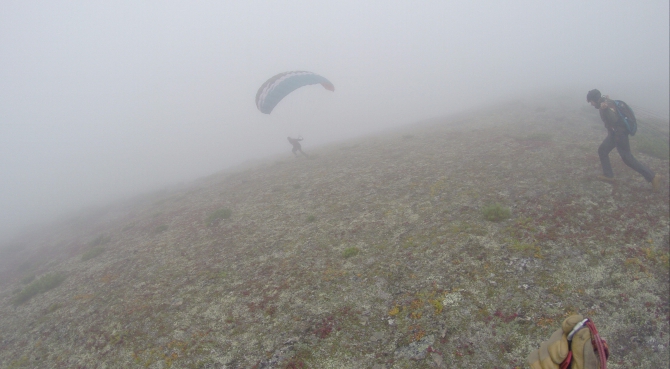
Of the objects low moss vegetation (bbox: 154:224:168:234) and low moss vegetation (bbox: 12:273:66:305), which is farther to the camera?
low moss vegetation (bbox: 154:224:168:234)

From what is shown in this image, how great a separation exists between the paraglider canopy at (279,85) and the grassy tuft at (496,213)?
19651mm

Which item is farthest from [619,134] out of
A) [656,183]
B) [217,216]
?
[217,216]

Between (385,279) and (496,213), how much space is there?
18.5ft

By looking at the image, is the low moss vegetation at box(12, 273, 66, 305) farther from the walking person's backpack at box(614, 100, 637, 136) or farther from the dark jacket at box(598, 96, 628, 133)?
the walking person's backpack at box(614, 100, 637, 136)

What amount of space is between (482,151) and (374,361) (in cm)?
1820

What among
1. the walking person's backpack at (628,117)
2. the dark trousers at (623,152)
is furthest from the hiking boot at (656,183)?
the walking person's backpack at (628,117)

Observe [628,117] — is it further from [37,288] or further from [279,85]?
[37,288]

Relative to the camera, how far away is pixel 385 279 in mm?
9984

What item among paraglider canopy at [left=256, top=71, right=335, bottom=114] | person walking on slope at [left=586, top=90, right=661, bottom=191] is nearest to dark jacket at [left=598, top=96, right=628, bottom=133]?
person walking on slope at [left=586, top=90, right=661, bottom=191]

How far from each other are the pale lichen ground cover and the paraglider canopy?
11443 mm

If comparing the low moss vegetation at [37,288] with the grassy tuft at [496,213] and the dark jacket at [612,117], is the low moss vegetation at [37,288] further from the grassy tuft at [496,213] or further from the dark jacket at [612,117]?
the dark jacket at [612,117]

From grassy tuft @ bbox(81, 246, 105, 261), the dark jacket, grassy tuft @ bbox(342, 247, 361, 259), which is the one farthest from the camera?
grassy tuft @ bbox(81, 246, 105, 261)

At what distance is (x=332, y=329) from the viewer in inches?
329

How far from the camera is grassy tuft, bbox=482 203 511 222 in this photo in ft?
39.8
